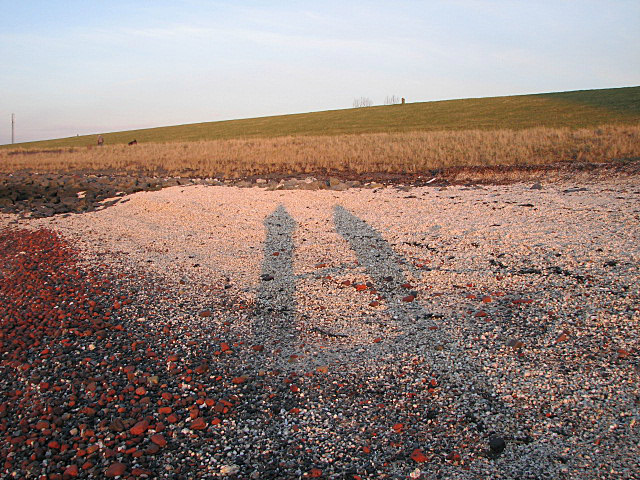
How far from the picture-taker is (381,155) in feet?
71.7

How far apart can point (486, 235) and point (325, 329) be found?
14.0 ft

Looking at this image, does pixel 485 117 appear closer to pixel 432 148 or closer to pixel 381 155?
pixel 432 148

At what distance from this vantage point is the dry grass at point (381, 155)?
18172 mm

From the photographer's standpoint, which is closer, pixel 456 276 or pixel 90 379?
pixel 90 379

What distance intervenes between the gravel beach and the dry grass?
31.6ft

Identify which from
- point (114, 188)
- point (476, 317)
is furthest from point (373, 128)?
point (476, 317)

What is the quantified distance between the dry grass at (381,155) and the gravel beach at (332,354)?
963 cm

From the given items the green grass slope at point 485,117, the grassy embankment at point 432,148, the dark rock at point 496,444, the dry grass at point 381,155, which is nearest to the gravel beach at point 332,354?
the dark rock at point 496,444

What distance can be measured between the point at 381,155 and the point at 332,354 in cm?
1804

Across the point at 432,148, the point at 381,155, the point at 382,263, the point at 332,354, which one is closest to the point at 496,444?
the point at 332,354

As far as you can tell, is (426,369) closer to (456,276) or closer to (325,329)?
(325,329)

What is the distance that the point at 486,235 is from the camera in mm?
8305

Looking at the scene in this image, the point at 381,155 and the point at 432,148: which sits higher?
the point at 432,148

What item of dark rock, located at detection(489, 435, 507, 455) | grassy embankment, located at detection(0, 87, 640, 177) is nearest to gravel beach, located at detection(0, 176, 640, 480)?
dark rock, located at detection(489, 435, 507, 455)
